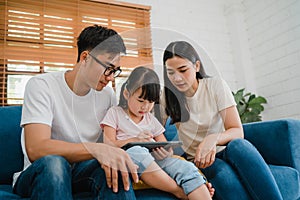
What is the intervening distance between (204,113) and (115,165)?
0.35 metres

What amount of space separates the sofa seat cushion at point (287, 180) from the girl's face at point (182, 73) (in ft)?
1.48

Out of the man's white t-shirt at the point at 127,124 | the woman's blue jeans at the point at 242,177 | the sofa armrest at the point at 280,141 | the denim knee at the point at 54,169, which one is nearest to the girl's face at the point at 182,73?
the man's white t-shirt at the point at 127,124

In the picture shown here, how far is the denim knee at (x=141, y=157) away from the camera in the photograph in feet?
2.28

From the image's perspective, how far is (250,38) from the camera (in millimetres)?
2742

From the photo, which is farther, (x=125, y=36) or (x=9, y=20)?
(x=9, y=20)

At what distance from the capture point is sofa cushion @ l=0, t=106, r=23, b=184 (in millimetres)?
1111

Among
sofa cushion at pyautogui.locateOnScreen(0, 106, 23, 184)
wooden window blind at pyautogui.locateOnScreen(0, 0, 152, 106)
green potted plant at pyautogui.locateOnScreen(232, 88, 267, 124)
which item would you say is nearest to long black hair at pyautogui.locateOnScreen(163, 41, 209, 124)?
sofa cushion at pyautogui.locateOnScreen(0, 106, 23, 184)

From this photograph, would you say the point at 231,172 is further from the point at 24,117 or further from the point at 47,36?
the point at 47,36

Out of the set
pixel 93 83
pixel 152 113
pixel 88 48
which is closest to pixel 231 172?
pixel 152 113

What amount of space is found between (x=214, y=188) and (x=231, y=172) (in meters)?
0.07

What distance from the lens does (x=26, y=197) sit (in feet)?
2.53

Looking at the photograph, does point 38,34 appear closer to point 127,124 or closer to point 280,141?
point 127,124

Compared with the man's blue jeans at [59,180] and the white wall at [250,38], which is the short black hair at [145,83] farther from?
the white wall at [250,38]

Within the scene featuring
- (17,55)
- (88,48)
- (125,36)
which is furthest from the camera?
(17,55)
